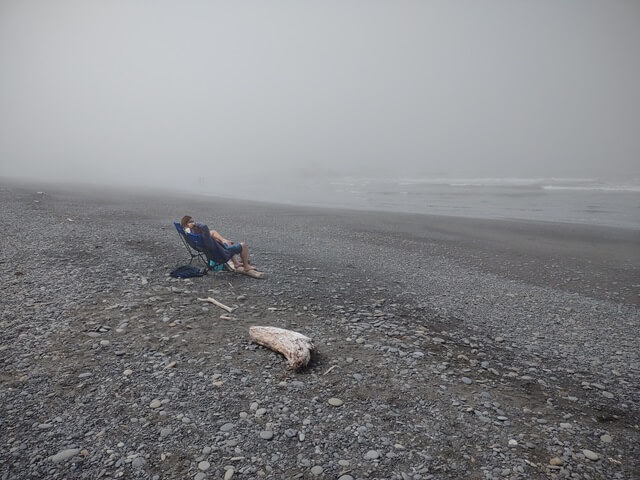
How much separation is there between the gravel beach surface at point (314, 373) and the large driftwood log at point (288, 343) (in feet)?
0.64

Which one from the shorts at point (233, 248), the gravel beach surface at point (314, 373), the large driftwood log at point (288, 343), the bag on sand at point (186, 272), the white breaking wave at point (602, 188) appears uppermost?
the white breaking wave at point (602, 188)

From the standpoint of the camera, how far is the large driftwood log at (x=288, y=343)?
5.73m

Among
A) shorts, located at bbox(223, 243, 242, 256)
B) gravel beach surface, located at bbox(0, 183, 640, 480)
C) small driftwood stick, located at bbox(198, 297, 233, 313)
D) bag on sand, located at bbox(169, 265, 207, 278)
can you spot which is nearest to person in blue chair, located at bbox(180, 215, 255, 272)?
shorts, located at bbox(223, 243, 242, 256)

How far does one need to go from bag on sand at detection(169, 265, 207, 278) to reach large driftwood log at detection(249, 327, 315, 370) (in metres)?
3.98

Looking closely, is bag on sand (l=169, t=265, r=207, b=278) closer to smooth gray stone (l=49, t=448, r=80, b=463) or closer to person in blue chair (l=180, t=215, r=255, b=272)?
person in blue chair (l=180, t=215, r=255, b=272)

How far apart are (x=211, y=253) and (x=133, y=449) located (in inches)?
251

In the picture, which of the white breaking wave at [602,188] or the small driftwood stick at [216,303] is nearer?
the small driftwood stick at [216,303]

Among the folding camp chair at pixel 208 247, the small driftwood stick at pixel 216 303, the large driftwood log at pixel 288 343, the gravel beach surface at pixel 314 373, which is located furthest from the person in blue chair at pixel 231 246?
the large driftwood log at pixel 288 343

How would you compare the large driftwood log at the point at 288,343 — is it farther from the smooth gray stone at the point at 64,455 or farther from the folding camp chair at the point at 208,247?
the folding camp chair at the point at 208,247

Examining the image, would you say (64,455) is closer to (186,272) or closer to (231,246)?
(186,272)

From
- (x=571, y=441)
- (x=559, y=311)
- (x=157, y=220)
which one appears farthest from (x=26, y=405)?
(x=157, y=220)

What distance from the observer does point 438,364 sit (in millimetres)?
6188

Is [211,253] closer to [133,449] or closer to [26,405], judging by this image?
[26,405]

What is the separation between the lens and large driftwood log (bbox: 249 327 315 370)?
573 centimetres
